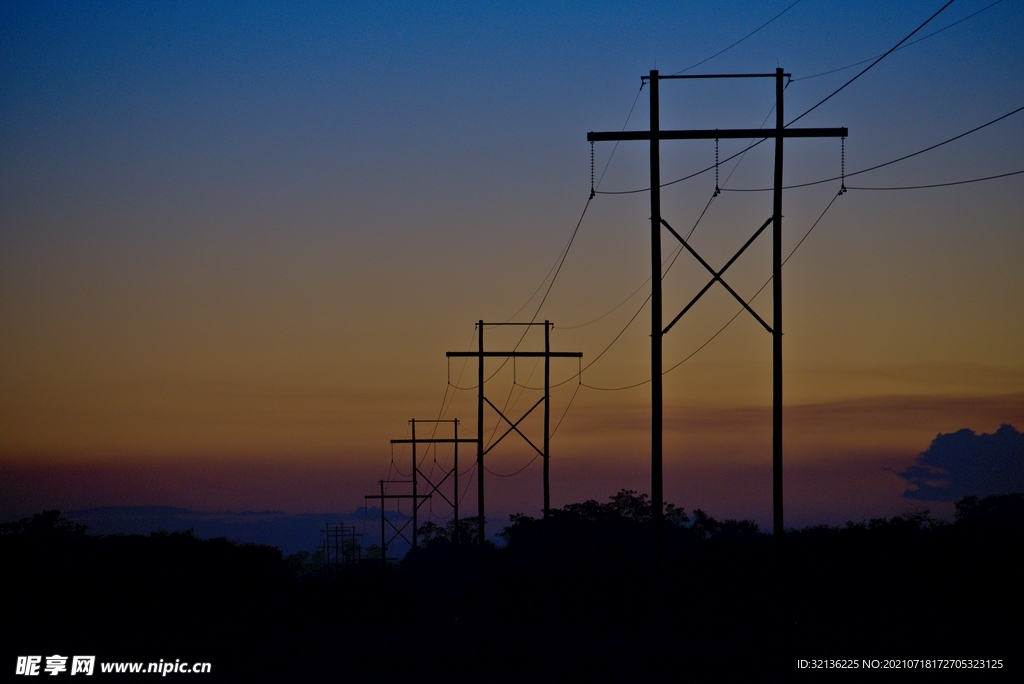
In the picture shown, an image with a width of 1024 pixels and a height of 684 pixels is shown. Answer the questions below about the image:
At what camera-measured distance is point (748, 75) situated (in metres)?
23.7

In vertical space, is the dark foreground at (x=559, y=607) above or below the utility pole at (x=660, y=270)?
below

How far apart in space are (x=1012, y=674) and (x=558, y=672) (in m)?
8.37

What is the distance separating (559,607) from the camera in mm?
36312

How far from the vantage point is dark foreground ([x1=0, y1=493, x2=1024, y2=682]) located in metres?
22.1

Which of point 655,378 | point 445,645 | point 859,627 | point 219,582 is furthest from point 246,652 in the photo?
point 219,582

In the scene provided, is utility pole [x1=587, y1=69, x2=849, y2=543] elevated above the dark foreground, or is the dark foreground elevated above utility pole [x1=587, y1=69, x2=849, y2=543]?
utility pole [x1=587, y1=69, x2=849, y2=543]

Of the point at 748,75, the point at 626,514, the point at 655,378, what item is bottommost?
the point at 626,514

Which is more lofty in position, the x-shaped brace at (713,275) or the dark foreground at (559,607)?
the x-shaped brace at (713,275)

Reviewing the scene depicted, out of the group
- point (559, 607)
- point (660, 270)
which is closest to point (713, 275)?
point (660, 270)

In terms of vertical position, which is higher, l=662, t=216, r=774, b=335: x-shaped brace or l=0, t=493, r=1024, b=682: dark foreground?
l=662, t=216, r=774, b=335: x-shaped brace

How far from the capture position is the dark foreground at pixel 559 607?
22.1 meters

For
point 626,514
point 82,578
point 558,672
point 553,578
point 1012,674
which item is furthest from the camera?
point 626,514

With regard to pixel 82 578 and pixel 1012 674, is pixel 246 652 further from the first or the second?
pixel 82 578

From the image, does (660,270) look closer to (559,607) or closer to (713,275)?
(713,275)
